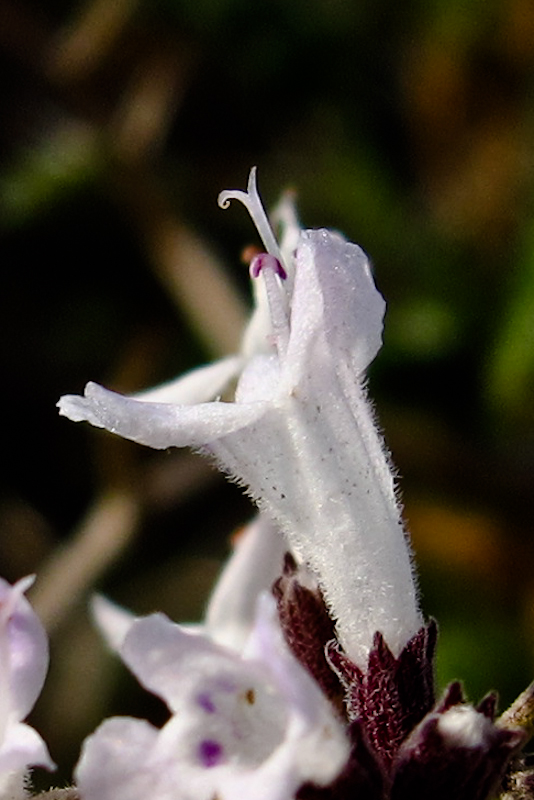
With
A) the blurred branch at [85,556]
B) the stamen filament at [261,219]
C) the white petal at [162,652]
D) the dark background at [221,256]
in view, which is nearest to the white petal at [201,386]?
the stamen filament at [261,219]

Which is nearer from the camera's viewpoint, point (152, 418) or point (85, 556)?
point (152, 418)

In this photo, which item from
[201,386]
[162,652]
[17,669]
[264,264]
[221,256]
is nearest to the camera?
[162,652]

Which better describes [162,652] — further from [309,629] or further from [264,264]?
[264,264]

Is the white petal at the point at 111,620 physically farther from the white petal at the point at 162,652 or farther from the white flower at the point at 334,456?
the white petal at the point at 162,652

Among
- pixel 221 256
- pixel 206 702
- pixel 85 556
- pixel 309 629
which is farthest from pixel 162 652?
pixel 221 256

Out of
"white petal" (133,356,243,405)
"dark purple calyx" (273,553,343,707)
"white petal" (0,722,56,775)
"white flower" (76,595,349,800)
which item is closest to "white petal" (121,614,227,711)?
"white flower" (76,595,349,800)

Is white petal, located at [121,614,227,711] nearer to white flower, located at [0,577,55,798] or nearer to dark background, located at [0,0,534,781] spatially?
white flower, located at [0,577,55,798]

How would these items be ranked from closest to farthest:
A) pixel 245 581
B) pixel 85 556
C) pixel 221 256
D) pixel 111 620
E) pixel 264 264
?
pixel 264 264 < pixel 245 581 < pixel 111 620 < pixel 85 556 < pixel 221 256
